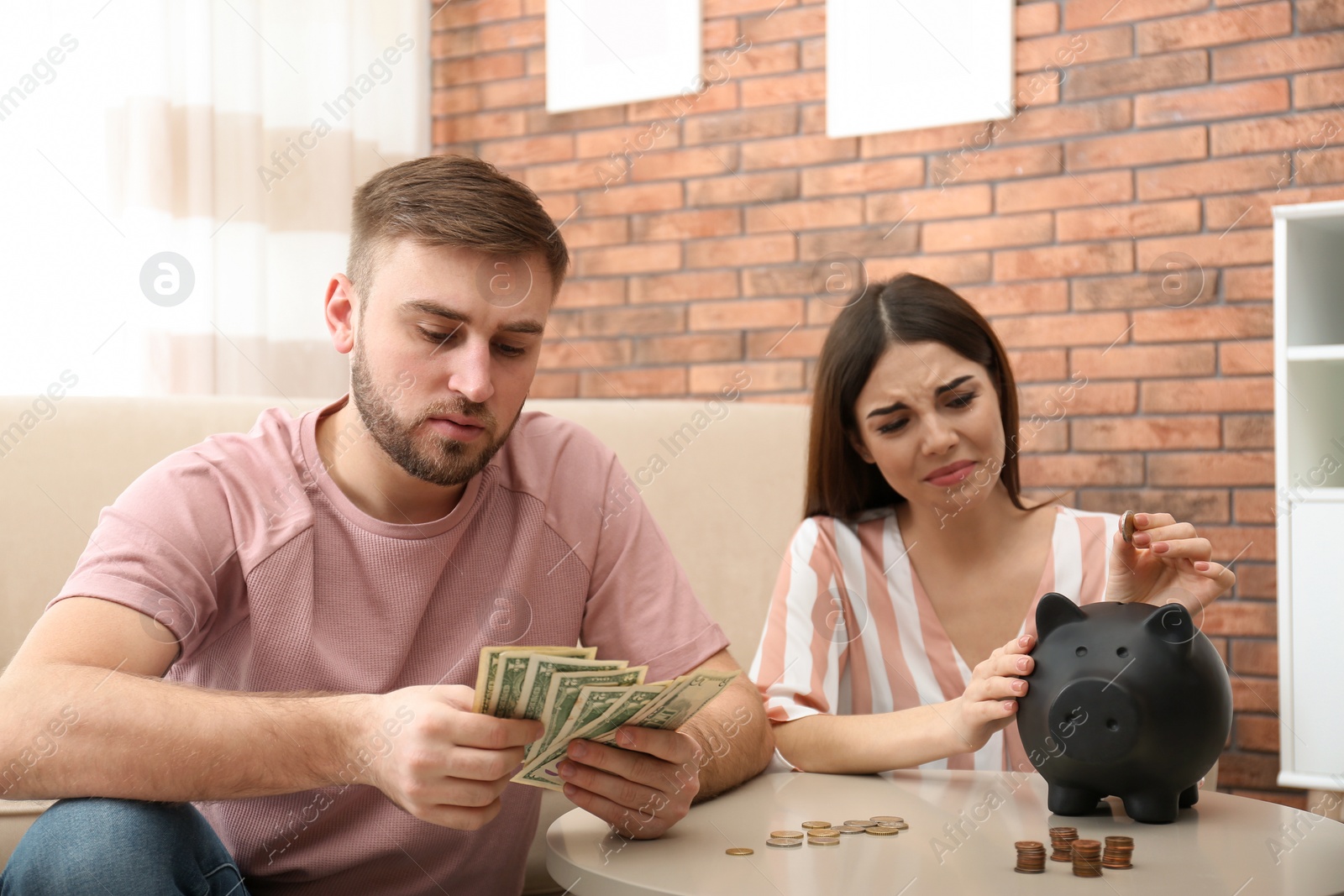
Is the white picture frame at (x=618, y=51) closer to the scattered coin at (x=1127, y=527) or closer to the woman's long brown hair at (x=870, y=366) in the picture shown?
the woman's long brown hair at (x=870, y=366)

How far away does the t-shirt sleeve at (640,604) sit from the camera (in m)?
→ 1.68

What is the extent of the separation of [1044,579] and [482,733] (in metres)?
1.19

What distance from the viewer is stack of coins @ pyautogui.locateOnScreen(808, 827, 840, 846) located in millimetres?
1280

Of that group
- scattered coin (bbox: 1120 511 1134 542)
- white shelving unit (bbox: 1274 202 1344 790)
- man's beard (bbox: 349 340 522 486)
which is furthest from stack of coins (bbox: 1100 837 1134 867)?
white shelving unit (bbox: 1274 202 1344 790)

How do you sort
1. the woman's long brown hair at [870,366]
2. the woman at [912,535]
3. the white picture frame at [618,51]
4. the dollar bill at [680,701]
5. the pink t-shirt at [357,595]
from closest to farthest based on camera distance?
the dollar bill at [680,701], the pink t-shirt at [357,595], the woman at [912,535], the woman's long brown hair at [870,366], the white picture frame at [618,51]

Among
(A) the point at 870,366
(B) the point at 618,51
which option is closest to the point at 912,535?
(A) the point at 870,366

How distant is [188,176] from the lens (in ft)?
10.7

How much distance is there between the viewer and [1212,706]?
4.20 ft

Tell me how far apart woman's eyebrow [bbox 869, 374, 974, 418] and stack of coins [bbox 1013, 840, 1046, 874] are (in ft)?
3.13

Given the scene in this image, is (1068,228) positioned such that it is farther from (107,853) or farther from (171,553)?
(107,853)

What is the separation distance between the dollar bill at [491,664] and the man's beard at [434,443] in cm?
45

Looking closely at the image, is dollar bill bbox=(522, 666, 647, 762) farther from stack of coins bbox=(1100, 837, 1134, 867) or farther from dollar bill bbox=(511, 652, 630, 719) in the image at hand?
stack of coins bbox=(1100, 837, 1134, 867)

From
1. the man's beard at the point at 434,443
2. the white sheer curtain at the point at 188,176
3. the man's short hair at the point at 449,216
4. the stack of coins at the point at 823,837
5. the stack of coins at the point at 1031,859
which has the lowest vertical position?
the stack of coins at the point at 823,837

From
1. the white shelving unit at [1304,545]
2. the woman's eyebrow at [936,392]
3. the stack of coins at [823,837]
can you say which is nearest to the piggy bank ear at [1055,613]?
the stack of coins at [823,837]
